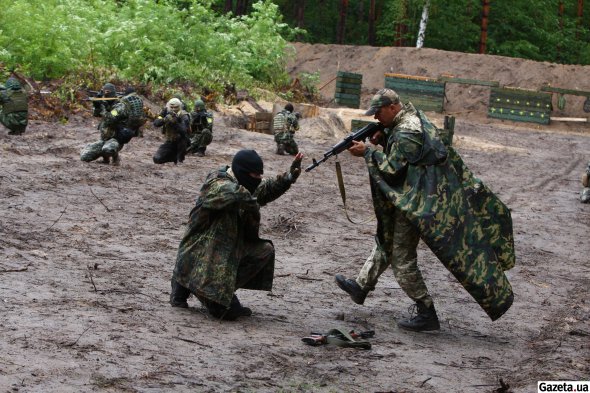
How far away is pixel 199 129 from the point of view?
1805cm

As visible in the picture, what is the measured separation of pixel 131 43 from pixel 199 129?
813 centimetres

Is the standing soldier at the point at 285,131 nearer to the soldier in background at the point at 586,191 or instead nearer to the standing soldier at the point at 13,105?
the standing soldier at the point at 13,105

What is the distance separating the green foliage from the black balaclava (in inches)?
601

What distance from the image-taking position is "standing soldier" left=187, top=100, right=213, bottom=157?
1800 cm

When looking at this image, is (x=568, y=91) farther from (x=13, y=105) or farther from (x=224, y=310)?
(x=224, y=310)

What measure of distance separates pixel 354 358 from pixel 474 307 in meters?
2.55

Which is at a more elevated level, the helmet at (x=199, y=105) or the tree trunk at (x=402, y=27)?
the tree trunk at (x=402, y=27)

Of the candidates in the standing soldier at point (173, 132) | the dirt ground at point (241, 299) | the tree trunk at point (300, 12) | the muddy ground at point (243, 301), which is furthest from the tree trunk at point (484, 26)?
the standing soldier at point (173, 132)

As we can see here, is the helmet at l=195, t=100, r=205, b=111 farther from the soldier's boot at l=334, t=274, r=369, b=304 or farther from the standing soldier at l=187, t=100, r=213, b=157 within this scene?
the soldier's boot at l=334, t=274, r=369, b=304

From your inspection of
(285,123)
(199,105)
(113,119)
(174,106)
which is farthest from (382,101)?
(285,123)

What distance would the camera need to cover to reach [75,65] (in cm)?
2286

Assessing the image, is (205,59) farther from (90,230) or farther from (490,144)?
(90,230)

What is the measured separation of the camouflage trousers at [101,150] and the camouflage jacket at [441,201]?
863 centimetres

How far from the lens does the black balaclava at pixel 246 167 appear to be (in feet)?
24.8
